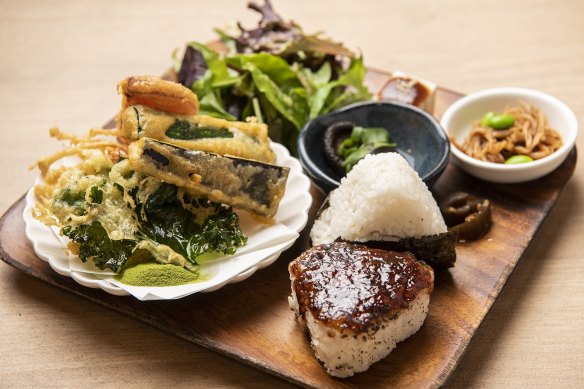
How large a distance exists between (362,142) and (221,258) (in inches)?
46.0

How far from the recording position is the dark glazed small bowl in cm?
398

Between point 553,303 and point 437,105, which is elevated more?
point 437,105

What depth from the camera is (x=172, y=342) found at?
3.40 metres

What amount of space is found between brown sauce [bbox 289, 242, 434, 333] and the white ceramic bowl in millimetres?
987

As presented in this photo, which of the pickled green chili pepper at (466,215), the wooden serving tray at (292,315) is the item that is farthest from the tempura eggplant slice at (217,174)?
the pickled green chili pepper at (466,215)

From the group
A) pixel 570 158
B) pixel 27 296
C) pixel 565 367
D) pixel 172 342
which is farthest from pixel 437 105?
pixel 27 296

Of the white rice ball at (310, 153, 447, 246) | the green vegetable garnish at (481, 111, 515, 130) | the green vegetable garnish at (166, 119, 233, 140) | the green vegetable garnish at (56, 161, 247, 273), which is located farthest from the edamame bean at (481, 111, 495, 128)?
the green vegetable garnish at (56, 161, 247, 273)

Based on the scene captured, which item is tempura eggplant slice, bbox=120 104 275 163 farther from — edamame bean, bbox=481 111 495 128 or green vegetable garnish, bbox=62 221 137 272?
edamame bean, bbox=481 111 495 128

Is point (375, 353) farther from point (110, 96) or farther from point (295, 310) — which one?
point (110, 96)

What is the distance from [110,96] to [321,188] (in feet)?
6.89

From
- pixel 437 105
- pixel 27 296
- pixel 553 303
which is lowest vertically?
pixel 27 296

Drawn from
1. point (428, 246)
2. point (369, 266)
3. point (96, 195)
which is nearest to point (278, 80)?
point (96, 195)

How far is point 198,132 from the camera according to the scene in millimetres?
3736

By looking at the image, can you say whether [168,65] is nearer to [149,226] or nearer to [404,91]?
[404,91]
